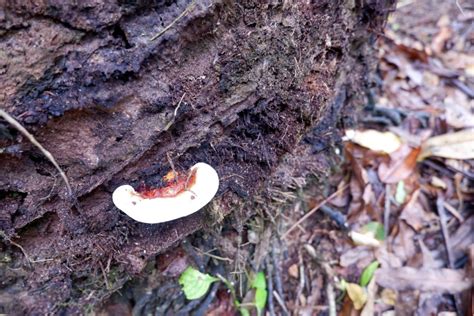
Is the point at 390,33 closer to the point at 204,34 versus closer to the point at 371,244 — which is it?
the point at 371,244

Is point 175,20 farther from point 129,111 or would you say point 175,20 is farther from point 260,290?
point 260,290

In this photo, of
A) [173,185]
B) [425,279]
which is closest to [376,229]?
[425,279]

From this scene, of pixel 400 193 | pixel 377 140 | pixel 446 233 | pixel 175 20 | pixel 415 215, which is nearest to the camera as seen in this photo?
pixel 175 20

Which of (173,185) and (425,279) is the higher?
(173,185)

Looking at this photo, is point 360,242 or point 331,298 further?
point 360,242

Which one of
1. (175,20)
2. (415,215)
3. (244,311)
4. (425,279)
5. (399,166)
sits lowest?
(425,279)

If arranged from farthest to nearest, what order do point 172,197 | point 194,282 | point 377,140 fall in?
1. point 377,140
2. point 194,282
3. point 172,197
